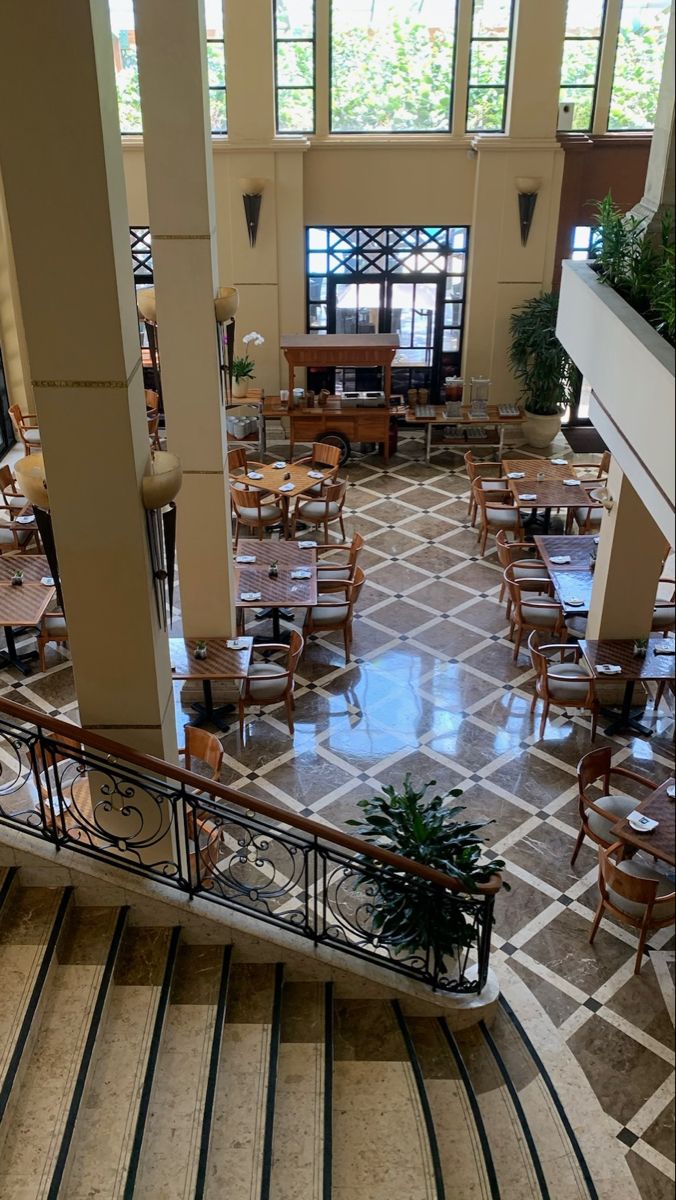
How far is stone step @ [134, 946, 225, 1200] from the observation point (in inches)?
172

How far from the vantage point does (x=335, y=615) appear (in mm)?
9617

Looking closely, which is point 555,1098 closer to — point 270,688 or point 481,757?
point 481,757

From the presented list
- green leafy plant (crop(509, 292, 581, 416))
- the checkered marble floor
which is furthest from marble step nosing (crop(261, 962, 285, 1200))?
green leafy plant (crop(509, 292, 581, 416))

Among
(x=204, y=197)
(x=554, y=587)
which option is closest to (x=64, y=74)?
(x=204, y=197)

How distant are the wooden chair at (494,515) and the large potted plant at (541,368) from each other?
268 cm

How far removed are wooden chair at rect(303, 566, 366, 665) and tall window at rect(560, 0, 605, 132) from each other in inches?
305

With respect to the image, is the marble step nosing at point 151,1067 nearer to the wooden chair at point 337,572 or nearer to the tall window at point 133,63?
the wooden chair at point 337,572

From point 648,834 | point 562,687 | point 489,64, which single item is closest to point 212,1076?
point 648,834

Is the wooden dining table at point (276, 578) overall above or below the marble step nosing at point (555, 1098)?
above

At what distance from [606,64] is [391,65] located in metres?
2.69

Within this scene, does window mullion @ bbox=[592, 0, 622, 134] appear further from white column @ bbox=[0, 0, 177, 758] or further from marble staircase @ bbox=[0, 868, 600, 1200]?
marble staircase @ bbox=[0, 868, 600, 1200]

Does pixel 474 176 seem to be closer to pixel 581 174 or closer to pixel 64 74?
pixel 581 174

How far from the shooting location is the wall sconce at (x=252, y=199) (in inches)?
534

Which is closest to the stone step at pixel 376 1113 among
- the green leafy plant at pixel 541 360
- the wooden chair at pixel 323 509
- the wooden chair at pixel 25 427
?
Result: the wooden chair at pixel 323 509
